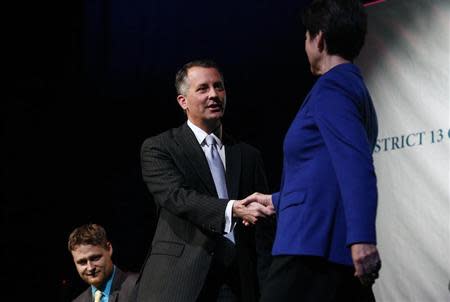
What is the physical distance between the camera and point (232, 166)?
2965 millimetres

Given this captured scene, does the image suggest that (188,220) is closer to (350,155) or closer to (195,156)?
(195,156)

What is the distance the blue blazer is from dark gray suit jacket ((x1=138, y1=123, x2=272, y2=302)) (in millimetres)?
795

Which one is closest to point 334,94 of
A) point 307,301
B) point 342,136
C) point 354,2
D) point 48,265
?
point 342,136

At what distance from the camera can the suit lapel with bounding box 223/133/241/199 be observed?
9.53 ft

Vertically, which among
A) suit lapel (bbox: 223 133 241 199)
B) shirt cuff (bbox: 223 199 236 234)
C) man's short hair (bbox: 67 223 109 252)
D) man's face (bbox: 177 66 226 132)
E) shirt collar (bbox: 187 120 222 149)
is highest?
man's face (bbox: 177 66 226 132)

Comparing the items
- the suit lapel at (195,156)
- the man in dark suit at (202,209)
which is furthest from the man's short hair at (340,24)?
the suit lapel at (195,156)

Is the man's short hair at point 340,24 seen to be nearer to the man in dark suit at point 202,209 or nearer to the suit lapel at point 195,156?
the man in dark suit at point 202,209

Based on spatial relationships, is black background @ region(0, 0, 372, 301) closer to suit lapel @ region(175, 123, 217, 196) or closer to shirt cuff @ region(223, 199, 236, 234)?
suit lapel @ region(175, 123, 217, 196)

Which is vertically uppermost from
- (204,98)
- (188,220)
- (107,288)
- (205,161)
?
(204,98)

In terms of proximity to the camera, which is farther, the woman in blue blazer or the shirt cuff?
the shirt cuff

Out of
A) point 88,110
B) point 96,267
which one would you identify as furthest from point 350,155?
point 88,110

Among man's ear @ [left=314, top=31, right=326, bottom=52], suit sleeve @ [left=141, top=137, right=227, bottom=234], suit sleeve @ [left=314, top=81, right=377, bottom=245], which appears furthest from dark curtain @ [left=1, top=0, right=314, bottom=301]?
suit sleeve @ [left=314, top=81, right=377, bottom=245]

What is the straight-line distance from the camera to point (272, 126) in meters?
4.12

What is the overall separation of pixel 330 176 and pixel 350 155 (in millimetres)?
90
